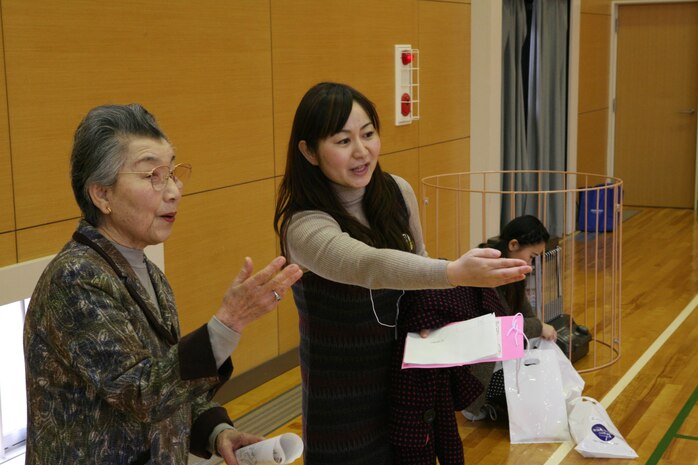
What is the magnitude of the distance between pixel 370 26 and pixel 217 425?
3.61 metres

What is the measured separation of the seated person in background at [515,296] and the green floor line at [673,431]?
601 millimetres


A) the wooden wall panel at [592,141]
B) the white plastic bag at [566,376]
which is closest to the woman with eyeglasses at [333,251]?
the white plastic bag at [566,376]

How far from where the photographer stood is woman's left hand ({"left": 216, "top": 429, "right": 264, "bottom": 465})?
1.72 metres

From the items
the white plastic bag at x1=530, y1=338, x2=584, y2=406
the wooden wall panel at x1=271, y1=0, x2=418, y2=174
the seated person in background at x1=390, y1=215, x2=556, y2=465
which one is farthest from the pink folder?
the wooden wall panel at x1=271, y1=0, x2=418, y2=174

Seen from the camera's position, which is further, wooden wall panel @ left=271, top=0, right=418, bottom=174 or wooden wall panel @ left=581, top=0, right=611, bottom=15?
wooden wall panel @ left=581, top=0, right=611, bottom=15

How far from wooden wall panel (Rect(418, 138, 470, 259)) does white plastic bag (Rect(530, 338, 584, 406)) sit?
1760mm

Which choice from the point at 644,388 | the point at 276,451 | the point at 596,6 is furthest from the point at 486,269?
the point at 596,6

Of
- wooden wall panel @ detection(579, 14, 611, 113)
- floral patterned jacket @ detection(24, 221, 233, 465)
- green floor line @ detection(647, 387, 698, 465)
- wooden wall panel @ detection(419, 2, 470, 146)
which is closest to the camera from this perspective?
floral patterned jacket @ detection(24, 221, 233, 465)

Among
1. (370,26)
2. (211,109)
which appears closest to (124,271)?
(211,109)

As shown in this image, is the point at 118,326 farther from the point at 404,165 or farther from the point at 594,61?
the point at 594,61

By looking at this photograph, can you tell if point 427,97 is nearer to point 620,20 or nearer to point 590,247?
point 590,247

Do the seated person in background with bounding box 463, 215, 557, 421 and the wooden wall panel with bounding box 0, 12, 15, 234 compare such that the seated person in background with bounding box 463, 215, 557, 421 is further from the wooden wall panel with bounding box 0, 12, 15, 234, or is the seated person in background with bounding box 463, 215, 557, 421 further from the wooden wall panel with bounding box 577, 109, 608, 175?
the wooden wall panel with bounding box 577, 109, 608, 175

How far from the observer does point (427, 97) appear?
18.7 ft

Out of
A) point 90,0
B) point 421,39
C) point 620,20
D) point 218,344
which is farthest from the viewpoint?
point 620,20
